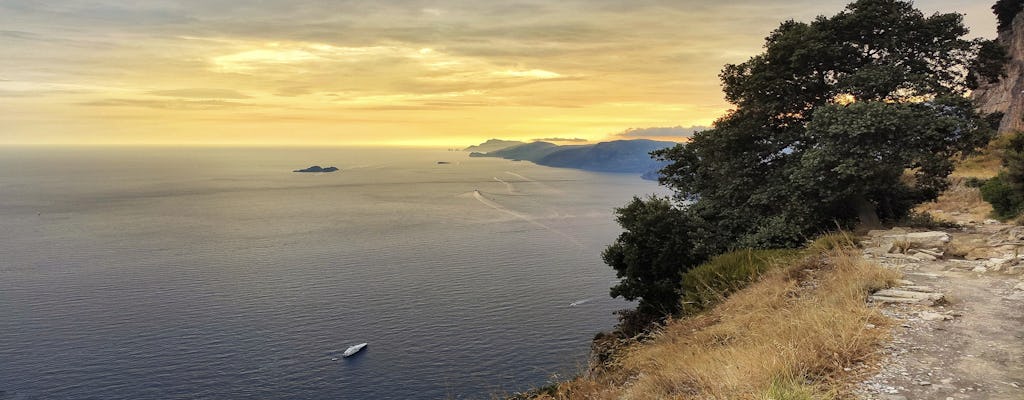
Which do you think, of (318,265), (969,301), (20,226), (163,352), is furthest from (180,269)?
(969,301)

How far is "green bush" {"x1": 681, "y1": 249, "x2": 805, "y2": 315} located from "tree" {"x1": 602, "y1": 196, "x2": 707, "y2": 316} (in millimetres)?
10790

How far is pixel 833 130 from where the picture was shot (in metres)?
24.9

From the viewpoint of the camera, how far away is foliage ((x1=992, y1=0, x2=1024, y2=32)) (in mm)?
74688

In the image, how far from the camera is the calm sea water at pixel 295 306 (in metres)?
51.3

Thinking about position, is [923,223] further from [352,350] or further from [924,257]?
[352,350]

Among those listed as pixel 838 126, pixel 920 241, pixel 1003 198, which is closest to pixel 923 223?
pixel 838 126

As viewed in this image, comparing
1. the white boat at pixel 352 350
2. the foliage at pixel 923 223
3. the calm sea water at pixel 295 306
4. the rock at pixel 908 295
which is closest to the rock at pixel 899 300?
the rock at pixel 908 295

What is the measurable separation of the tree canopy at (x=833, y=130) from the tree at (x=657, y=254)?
225mm

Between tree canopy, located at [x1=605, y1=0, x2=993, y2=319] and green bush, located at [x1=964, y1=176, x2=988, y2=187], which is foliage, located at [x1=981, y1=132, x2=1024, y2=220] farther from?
tree canopy, located at [x1=605, y1=0, x2=993, y2=319]

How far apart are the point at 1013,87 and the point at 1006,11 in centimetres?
1306

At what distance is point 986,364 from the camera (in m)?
8.28

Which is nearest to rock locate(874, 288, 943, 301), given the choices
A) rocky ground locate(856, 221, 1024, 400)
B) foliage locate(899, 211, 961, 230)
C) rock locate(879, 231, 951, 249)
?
rocky ground locate(856, 221, 1024, 400)

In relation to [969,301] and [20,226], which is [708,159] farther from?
[20,226]

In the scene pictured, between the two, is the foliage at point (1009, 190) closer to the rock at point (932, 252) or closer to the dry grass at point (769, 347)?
the rock at point (932, 252)
